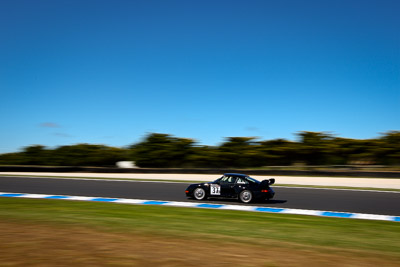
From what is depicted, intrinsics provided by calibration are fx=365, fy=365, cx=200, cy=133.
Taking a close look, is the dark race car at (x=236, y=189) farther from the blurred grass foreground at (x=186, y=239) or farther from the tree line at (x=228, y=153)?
the tree line at (x=228, y=153)

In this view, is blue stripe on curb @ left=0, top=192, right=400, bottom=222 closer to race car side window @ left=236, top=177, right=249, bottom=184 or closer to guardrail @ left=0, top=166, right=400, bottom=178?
race car side window @ left=236, top=177, right=249, bottom=184

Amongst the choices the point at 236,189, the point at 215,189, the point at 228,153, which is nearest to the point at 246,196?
the point at 236,189

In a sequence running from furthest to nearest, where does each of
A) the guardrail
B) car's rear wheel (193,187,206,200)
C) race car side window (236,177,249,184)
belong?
the guardrail, car's rear wheel (193,187,206,200), race car side window (236,177,249,184)

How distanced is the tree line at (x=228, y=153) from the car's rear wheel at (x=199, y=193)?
2194cm

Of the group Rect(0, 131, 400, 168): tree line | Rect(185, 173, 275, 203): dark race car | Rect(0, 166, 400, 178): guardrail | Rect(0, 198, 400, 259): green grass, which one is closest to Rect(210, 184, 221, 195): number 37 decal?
Rect(185, 173, 275, 203): dark race car

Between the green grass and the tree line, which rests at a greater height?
the tree line

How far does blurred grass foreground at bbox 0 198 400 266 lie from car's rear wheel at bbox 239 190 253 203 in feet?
8.43

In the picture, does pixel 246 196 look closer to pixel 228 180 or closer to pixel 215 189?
pixel 228 180

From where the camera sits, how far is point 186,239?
→ 276 inches

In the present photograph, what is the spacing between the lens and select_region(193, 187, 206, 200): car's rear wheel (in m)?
13.9

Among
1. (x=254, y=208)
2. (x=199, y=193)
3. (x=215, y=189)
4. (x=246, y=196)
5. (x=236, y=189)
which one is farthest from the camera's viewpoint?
(x=199, y=193)

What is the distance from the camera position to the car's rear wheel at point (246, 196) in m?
13.2

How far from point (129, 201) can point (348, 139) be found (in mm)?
26716

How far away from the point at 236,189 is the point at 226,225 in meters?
4.93
